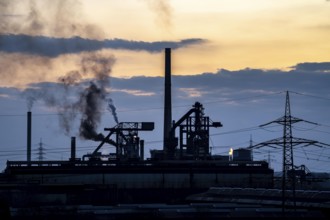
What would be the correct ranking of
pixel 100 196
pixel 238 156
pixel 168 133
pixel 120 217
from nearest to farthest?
pixel 120 217, pixel 100 196, pixel 168 133, pixel 238 156

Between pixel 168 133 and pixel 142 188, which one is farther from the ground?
pixel 168 133

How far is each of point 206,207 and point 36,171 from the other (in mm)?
39566

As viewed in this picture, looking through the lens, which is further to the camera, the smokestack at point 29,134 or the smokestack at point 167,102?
the smokestack at point 29,134

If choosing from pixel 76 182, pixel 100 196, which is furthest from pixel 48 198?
pixel 76 182

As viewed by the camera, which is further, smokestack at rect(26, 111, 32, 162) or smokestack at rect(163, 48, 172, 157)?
smokestack at rect(26, 111, 32, 162)

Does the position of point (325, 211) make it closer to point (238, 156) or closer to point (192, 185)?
point (192, 185)

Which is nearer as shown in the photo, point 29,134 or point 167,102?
point 167,102

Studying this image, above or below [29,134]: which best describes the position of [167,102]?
above

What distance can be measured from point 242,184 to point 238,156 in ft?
119

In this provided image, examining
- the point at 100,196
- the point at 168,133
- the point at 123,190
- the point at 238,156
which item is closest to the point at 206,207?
the point at 100,196

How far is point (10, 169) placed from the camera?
94.9 m

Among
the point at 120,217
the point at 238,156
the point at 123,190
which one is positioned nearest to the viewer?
the point at 120,217

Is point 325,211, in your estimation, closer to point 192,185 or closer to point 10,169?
point 192,185

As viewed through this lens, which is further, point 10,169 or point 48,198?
point 10,169
